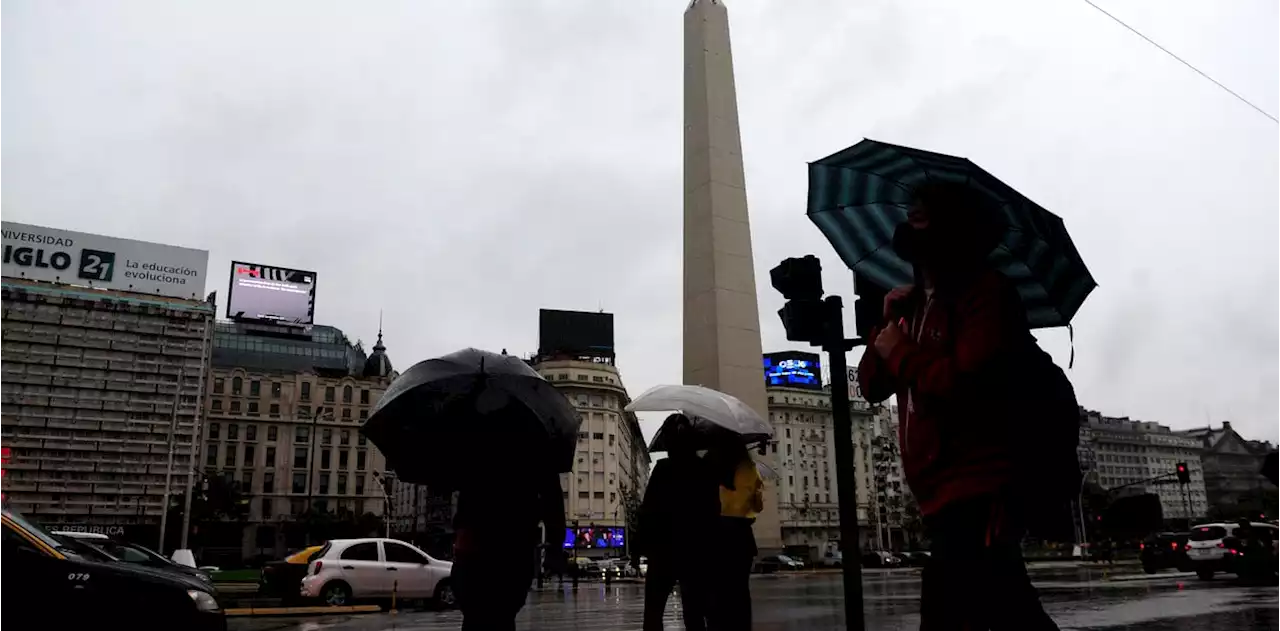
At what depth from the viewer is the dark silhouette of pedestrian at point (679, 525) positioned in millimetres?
5301

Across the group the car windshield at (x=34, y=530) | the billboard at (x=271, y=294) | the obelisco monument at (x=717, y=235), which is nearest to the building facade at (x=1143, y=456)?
the billboard at (x=271, y=294)

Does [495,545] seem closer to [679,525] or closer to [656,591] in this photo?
[679,525]

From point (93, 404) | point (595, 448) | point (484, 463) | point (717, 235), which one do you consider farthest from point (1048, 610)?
point (595, 448)

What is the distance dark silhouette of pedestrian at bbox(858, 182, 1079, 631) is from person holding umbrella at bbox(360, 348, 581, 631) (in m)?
1.91

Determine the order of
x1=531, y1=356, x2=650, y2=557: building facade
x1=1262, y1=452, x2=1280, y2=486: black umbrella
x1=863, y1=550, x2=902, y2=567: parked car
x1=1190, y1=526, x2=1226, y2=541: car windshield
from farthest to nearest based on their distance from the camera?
1. x1=531, y1=356, x2=650, y2=557: building facade
2. x1=863, y1=550, x2=902, y2=567: parked car
3. x1=1190, y1=526, x2=1226, y2=541: car windshield
4. x1=1262, y1=452, x2=1280, y2=486: black umbrella

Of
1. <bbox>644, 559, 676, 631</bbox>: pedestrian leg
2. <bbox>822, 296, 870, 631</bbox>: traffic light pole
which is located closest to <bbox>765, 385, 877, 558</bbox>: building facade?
<bbox>644, 559, 676, 631</bbox>: pedestrian leg

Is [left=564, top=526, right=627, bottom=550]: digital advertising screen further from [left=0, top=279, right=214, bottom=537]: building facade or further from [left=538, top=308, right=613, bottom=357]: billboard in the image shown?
[left=0, top=279, right=214, bottom=537]: building facade

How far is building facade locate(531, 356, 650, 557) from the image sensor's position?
266 feet

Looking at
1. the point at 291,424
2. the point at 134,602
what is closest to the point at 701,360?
the point at 134,602

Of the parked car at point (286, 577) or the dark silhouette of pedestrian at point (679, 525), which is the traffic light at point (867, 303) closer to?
the dark silhouette of pedestrian at point (679, 525)

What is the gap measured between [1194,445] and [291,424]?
6354 inches

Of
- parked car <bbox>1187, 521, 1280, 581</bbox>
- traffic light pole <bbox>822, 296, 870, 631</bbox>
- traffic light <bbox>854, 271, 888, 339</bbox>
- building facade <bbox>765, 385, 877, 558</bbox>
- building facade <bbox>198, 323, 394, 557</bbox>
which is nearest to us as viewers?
traffic light <bbox>854, 271, 888, 339</bbox>

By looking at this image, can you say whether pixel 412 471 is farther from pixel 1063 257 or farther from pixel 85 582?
pixel 85 582

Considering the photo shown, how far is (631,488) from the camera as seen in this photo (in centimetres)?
10344
